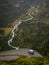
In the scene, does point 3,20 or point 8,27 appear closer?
point 8,27

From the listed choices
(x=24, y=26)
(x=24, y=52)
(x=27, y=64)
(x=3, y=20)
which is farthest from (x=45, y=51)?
(x=3, y=20)

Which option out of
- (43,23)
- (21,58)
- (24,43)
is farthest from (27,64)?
(43,23)

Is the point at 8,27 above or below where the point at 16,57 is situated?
below

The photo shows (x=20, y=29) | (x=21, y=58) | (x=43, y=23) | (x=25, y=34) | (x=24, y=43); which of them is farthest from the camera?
(x=43, y=23)

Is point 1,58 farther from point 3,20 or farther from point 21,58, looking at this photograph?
point 3,20

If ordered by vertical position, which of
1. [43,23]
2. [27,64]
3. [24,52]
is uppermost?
[27,64]

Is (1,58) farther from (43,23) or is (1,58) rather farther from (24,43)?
(43,23)

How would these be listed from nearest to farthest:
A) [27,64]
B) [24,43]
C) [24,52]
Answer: [27,64] → [24,52] → [24,43]

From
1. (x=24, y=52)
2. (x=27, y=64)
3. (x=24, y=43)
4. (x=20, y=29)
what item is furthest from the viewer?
(x=20, y=29)

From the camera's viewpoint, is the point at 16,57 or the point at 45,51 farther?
the point at 45,51
